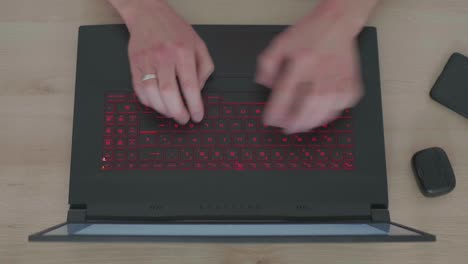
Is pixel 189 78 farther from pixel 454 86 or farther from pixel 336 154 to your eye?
pixel 454 86

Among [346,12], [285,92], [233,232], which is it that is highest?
[346,12]

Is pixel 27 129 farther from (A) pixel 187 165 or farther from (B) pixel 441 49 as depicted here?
(B) pixel 441 49

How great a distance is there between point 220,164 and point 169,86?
0.15m

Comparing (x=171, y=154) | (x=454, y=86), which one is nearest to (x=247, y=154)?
(x=171, y=154)

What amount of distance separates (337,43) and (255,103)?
0.16 metres

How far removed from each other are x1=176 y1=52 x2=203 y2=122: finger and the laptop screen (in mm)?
191

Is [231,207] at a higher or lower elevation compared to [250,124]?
lower

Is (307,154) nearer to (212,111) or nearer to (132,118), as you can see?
(212,111)

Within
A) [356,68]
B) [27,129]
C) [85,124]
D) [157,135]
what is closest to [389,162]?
[356,68]

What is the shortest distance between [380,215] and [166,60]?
1.37ft

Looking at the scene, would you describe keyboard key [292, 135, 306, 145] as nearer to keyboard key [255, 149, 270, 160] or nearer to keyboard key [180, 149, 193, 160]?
keyboard key [255, 149, 270, 160]

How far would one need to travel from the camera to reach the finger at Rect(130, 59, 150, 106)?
647 millimetres

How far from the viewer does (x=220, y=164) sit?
0.66 meters

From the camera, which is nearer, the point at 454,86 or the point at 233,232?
the point at 233,232
